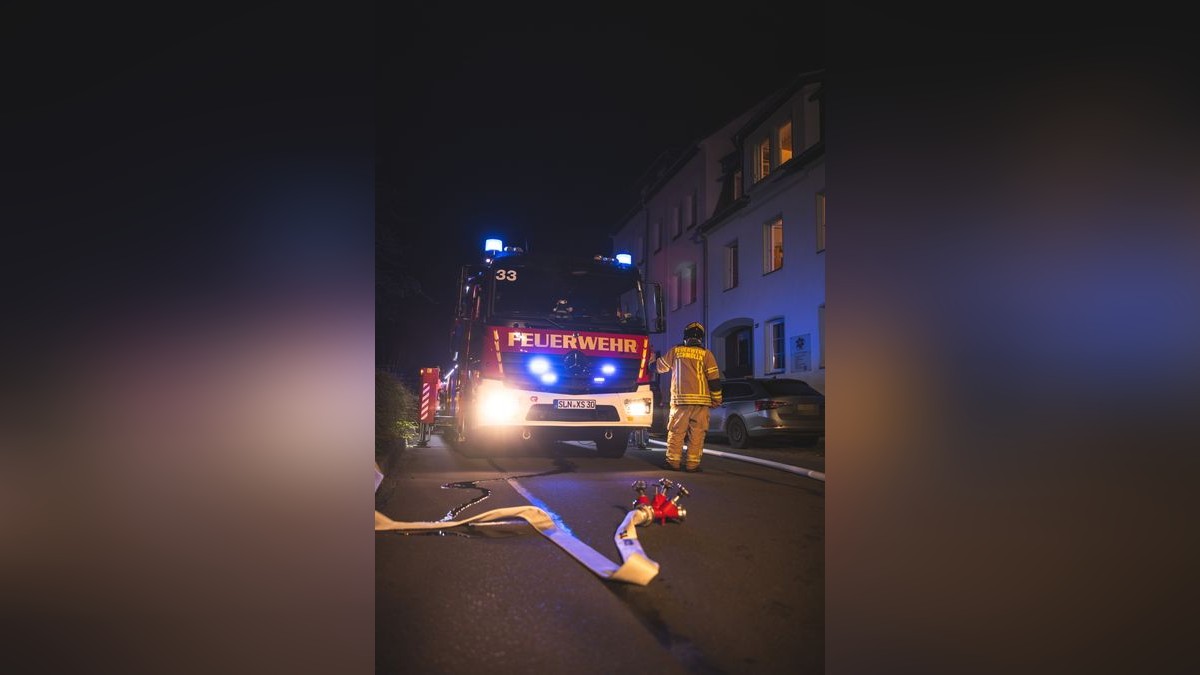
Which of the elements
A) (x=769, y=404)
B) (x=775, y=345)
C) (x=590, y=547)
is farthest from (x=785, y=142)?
(x=590, y=547)

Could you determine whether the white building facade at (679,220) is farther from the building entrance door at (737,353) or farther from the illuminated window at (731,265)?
the building entrance door at (737,353)

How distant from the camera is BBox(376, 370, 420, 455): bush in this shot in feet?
35.9

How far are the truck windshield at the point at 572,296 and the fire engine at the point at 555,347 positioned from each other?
0.05 ft

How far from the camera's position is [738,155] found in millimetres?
25297

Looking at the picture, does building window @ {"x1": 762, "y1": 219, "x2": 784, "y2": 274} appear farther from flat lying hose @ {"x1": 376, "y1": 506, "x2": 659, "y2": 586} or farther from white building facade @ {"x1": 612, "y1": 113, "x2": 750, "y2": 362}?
flat lying hose @ {"x1": 376, "y1": 506, "x2": 659, "y2": 586}

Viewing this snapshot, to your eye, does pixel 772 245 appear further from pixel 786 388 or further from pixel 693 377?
pixel 693 377

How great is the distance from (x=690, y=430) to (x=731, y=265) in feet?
56.7

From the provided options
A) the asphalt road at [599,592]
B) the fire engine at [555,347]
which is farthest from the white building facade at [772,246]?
the asphalt road at [599,592]

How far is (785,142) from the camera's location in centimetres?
2184

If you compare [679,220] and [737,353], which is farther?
[679,220]
